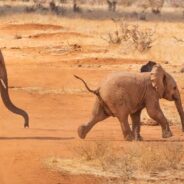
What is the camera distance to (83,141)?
1293 centimetres

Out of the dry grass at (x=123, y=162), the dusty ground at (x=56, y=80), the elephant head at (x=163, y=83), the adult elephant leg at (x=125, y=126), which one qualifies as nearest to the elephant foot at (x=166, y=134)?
the dusty ground at (x=56, y=80)

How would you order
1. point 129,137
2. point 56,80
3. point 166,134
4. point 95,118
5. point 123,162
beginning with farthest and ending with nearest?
point 56,80
point 166,134
point 95,118
point 129,137
point 123,162

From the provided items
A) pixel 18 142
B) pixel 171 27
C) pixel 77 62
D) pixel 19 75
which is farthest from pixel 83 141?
pixel 171 27

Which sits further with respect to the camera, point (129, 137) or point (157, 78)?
point (157, 78)

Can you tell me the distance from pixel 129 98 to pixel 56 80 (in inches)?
377

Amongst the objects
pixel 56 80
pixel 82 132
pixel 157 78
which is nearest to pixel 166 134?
pixel 157 78

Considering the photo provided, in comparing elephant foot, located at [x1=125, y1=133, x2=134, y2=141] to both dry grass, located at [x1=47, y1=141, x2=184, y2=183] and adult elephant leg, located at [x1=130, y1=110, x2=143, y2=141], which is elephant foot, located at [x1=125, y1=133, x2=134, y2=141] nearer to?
adult elephant leg, located at [x1=130, y1=110, x2=143, y2=141]

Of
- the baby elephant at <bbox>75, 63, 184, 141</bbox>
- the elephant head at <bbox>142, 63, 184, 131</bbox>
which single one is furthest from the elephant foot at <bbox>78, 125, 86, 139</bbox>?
the elephant head at <bbox>142, 63, 184, 131</bbox>

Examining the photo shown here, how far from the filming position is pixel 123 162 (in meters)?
11.1

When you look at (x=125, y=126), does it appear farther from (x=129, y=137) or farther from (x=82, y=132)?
(x=82, y=132)

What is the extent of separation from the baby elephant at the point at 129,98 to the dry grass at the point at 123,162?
1.71 meters

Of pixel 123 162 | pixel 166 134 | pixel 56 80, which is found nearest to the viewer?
pixel 123 162

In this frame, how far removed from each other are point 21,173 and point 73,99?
381 inches

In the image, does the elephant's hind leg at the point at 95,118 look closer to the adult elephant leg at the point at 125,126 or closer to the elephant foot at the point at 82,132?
the elephant foot at the point at 82,132
